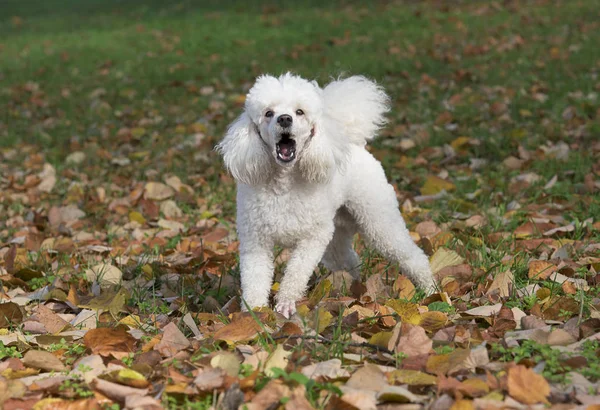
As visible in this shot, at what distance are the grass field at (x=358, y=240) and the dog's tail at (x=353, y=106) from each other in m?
0.59

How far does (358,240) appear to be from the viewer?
4.50 m

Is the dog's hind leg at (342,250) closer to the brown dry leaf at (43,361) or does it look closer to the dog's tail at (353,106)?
the dog's tail at (353,106)

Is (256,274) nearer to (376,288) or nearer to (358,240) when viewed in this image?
(376,288)

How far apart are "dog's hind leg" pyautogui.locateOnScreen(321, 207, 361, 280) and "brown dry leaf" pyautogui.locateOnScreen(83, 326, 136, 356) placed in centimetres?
152

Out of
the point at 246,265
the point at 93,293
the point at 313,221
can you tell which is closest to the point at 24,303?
the point at 93,293

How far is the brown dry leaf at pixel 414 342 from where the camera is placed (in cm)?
262

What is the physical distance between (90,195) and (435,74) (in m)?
5.08

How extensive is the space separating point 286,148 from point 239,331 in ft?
3.27

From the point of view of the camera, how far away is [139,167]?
6.74m

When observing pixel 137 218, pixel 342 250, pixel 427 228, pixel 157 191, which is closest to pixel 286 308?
pixel 342 250

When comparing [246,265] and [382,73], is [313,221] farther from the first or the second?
[382,73]

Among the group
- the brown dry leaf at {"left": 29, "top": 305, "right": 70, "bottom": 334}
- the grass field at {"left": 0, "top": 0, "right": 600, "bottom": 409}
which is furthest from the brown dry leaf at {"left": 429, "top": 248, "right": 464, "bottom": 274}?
the brown dry leaf at {"left": 29, "top": 305, "right": 70, "bottom": 334}

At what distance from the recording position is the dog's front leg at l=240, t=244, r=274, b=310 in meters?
3.44

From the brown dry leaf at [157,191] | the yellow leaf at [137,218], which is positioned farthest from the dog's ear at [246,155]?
the brown dry leaf at [157,191]
